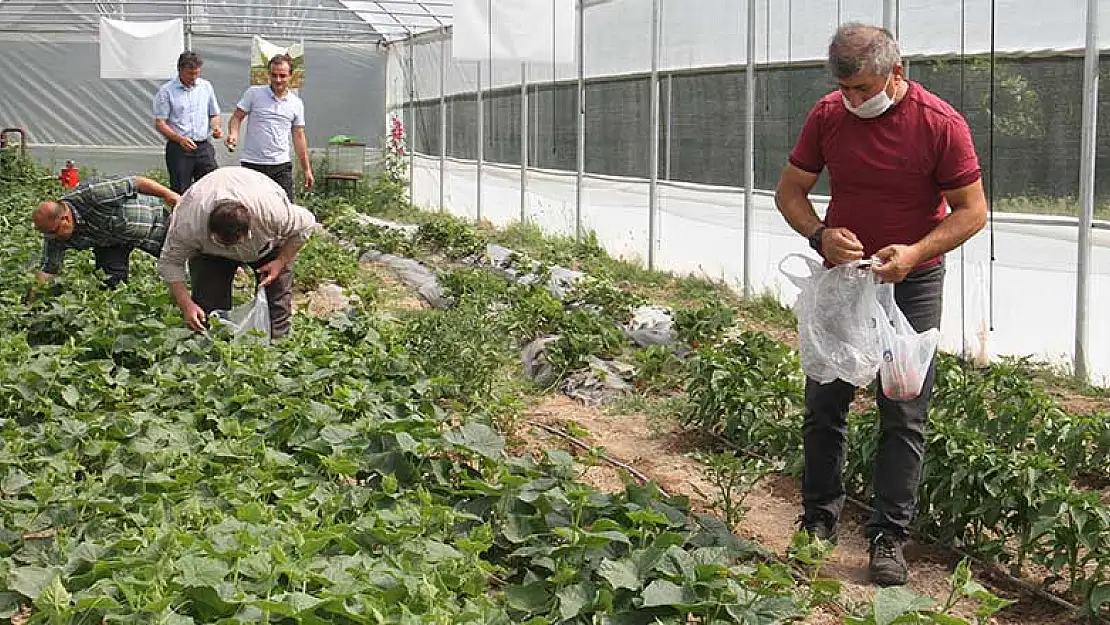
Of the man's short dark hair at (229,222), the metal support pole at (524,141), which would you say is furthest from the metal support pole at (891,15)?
the metal support pole at (524,141)

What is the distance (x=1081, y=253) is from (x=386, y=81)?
17.5 m

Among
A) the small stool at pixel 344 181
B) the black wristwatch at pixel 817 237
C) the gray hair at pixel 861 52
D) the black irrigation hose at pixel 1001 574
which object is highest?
the gray hair at pixel 861 52

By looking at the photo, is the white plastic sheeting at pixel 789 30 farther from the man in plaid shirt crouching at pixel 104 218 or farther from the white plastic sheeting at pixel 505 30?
the man in plaid shirt crouching at pixel 104 218

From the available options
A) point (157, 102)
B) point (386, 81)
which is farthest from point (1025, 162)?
point (386, 81)

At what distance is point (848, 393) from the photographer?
4523 mm

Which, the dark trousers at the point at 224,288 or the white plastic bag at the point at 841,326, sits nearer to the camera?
the white plastic bag at the point at 841,326

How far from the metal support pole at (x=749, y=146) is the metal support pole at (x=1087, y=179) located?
3122mm

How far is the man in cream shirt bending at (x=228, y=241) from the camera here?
6180 mm

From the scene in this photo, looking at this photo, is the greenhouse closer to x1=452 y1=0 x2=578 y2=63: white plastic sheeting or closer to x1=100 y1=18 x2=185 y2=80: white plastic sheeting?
x1=452 y1=0 x2=578 y2=63: white plastic sheeting

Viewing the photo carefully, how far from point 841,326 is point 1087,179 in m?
2.98

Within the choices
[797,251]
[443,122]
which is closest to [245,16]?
[443,122]

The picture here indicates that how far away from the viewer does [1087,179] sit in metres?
6.84

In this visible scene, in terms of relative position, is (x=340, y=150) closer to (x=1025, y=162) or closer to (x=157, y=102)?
(x=157, y=102)

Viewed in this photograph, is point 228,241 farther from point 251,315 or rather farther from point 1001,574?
point 1001,574
